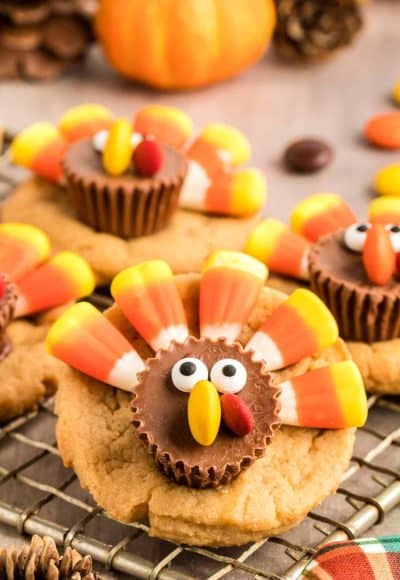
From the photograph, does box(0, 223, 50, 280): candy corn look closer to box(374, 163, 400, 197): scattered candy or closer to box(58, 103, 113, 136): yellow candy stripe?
box(58, 103, 113, 136): yellow candy stripe

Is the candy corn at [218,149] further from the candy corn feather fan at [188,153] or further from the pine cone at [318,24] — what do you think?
the pine cone at [318,24]

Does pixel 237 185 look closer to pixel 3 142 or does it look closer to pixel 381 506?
pixel 3 142

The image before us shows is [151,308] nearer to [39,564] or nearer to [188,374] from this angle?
[188,374]

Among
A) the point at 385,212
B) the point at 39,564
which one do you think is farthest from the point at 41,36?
the point at 39,564

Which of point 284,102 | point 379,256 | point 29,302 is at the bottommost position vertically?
Answer: point 284,102

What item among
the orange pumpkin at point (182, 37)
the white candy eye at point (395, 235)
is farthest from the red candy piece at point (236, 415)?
the orange pumpkin at point (182, 37)

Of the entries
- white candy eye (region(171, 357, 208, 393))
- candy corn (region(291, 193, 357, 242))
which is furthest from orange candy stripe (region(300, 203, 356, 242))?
white candy eye (region(171, 357, 208, 393))

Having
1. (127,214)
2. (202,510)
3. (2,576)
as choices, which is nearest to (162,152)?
(127,214)
